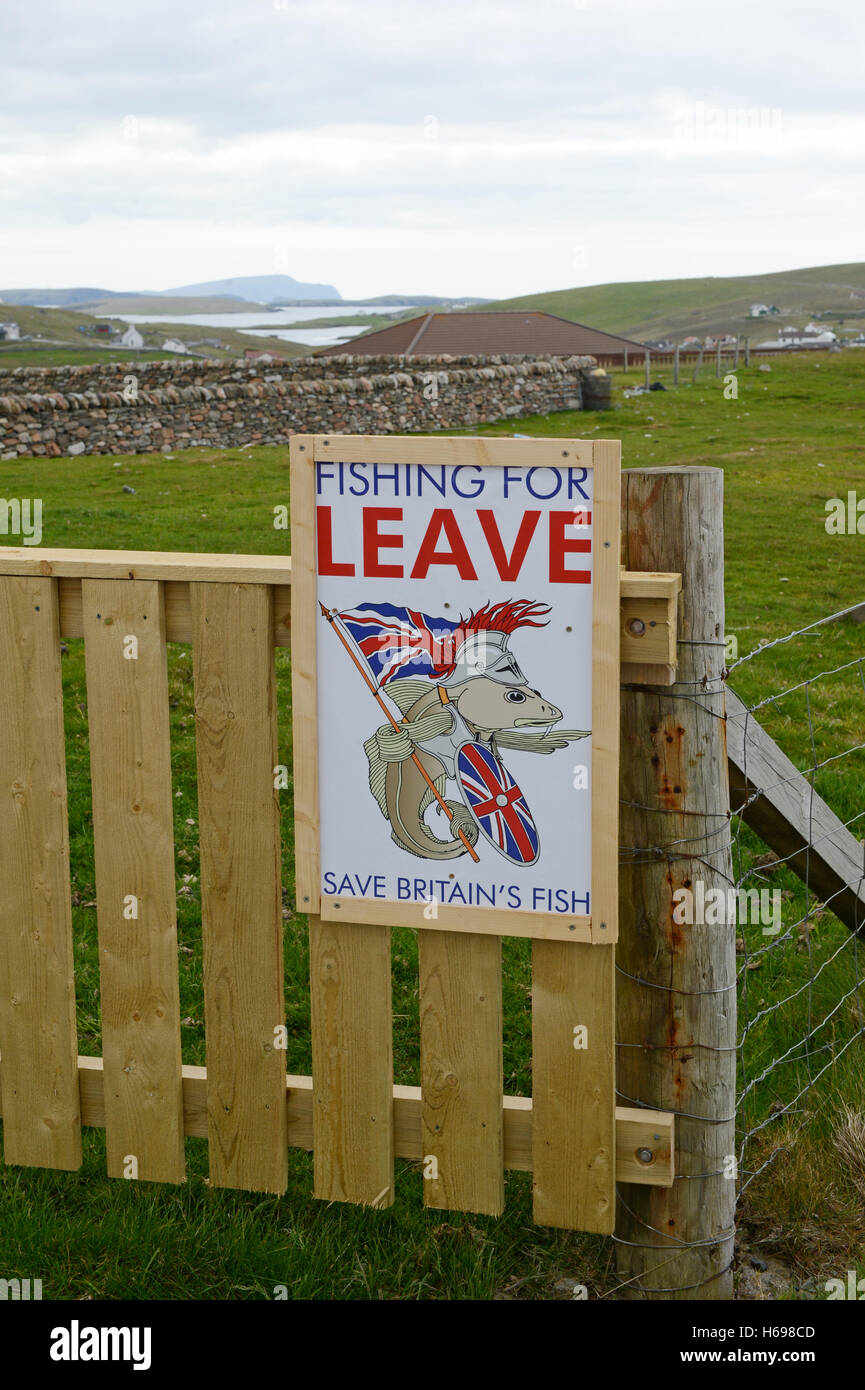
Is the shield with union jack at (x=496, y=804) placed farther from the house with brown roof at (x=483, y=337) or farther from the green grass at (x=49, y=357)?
the green grass at (x=49, y=357)

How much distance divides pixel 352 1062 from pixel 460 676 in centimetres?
100

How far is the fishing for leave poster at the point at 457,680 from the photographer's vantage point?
2586 millimetres

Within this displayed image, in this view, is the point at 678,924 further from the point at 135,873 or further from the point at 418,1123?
the point at 135,873

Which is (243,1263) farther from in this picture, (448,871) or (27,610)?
(27,610)

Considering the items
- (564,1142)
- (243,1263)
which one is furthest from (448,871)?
(243,1263)

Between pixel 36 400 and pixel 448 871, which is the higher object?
pixel 36 400

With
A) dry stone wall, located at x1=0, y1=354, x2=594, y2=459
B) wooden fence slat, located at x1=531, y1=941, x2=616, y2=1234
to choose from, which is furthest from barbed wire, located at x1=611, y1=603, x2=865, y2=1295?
dry stone wall, located at x1=0, y1=354, x2=594, y2=459

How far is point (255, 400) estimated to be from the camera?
→ 2292 cm

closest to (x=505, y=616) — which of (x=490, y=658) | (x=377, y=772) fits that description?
(x=490, y=658)

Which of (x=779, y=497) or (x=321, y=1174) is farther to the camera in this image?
(x=779, y=497)

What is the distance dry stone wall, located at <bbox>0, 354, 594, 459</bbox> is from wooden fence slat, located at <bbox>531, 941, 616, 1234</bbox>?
18924mm

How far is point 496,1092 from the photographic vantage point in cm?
288

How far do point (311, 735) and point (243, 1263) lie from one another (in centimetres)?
133
